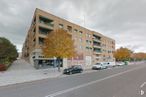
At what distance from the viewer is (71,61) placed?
54.2 metres

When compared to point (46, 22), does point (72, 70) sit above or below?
below

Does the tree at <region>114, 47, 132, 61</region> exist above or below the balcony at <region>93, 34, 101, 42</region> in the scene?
below

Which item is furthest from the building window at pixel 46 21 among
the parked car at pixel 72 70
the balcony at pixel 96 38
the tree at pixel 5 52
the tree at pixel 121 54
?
the tree at pixel 121 54

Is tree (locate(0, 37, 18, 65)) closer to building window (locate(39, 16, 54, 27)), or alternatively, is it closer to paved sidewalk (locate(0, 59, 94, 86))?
paved sidewalk (locate(0, 59, 94, 86))

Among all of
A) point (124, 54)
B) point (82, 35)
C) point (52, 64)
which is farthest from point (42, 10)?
point (124, 54)

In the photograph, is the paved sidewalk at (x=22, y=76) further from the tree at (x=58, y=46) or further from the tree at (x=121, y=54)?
the tree at (x=121, y=54)

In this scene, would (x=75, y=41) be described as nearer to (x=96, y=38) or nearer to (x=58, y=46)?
(x=96, y=38)

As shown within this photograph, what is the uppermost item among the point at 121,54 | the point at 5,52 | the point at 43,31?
the point at 43,31

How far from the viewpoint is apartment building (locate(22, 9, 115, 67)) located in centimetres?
4234

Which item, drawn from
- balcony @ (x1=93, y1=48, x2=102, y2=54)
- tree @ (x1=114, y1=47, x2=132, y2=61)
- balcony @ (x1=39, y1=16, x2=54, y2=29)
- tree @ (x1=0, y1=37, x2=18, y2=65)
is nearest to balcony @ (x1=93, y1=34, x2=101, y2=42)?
balcony @ (x1=93, y1=48, x2=102, y2=54)

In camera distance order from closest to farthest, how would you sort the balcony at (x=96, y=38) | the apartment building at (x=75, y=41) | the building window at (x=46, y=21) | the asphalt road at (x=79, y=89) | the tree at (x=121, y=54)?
the asphalt road at (x=79, y=89) < the apartment building at (x=75, y=41) < the building window at (x=46, y=21) < the balcony at (x=96, y=38) < the tree at (x=121, y=54)

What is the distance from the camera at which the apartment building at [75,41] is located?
139 feet

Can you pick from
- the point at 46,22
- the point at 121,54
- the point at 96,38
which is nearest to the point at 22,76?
the point at 46,22

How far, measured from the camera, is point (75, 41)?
58.2m
